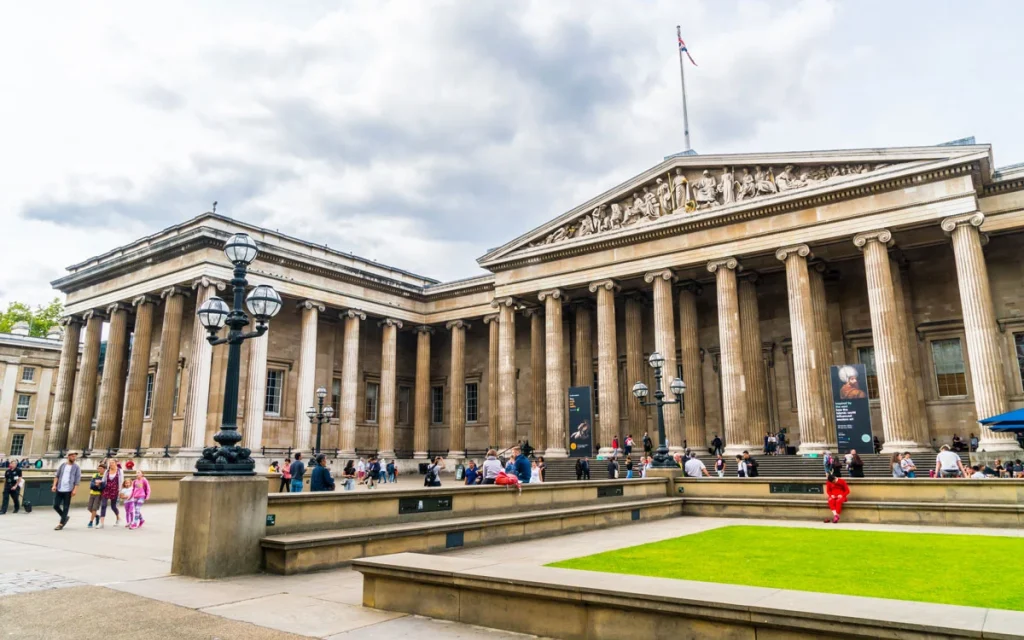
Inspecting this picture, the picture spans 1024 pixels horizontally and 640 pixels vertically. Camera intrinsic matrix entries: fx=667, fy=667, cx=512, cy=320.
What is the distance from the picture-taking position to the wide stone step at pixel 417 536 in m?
9.43

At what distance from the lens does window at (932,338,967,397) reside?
30.8 m

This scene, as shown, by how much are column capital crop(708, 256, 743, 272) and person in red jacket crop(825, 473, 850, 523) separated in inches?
614

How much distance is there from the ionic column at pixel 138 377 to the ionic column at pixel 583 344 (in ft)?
78.7

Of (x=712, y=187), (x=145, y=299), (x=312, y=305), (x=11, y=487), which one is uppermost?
(x=712, y=187)

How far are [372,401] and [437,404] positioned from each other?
17.1 ft

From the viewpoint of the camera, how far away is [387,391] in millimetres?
41969

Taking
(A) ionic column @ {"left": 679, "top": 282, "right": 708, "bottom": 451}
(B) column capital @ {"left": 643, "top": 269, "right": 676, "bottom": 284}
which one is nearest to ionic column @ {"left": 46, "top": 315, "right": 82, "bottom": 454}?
(B) column capital @ {"left": 643, "top": 269, "right": 676, "bottom": 284}

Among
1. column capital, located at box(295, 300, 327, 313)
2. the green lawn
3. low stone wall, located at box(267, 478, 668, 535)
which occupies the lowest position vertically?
the green lawn

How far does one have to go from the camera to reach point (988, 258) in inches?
1218

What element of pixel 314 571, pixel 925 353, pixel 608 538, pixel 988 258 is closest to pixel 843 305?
pixel 925 353

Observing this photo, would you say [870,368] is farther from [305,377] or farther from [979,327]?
[305,377]

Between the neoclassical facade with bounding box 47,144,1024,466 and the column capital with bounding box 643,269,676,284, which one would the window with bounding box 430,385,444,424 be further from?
the column capital with bounding box 643,269,676,284

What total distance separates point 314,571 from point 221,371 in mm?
27565

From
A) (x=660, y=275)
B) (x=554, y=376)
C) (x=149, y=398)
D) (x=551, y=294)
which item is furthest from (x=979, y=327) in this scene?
(x=149, y=398)
